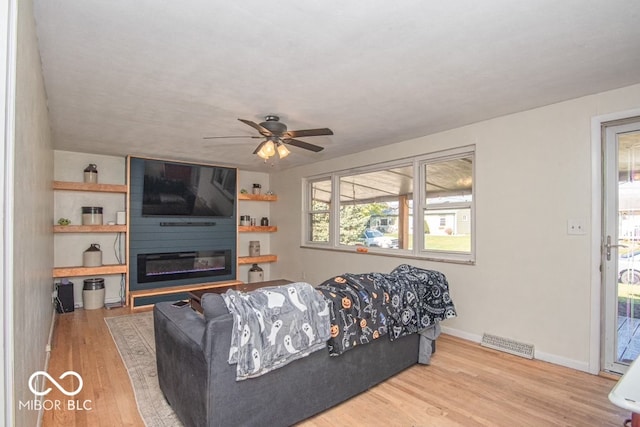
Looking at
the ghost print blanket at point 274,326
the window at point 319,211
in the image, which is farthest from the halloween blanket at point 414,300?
the window at point 319,211

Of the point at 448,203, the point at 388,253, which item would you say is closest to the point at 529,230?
the point at 448,203

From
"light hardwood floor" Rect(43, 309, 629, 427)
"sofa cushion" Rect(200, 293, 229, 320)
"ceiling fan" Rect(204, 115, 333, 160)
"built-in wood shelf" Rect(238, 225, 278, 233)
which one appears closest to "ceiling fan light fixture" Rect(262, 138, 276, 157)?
"ceiling fan" Rect(204, 115, 333, 160)

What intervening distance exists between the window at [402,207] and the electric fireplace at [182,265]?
1.65 meters

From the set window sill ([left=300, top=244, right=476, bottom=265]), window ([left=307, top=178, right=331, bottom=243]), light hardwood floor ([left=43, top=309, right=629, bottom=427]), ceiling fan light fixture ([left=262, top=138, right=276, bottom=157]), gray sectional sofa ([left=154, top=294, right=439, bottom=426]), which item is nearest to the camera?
gray sectional sofa ([left=154, top=294, right=439, bottom=426])

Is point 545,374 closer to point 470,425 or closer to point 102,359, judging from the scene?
point 470,425

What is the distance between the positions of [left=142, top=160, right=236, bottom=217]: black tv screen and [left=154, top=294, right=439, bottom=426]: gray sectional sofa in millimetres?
3483

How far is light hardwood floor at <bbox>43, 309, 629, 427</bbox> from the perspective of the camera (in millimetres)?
2102

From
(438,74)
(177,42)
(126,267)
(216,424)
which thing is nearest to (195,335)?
(216,424)

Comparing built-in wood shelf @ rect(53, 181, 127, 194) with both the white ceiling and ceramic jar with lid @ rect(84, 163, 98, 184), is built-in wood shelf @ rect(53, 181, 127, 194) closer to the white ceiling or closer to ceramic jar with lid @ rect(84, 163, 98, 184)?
ceramic jar with lid @ rect(84, 163, 98, 184)

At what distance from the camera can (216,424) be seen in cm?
168

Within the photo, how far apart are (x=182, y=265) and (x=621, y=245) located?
570cm

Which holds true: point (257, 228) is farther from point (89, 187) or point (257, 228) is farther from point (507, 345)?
point (507, 345)

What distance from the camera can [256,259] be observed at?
633cm

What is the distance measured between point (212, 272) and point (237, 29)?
4793mm
